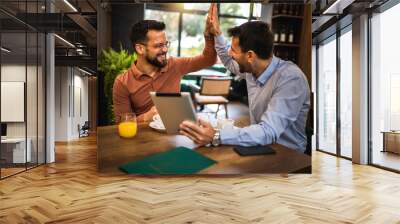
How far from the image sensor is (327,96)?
8102 mm

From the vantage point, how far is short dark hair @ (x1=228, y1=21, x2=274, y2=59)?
13.6ft

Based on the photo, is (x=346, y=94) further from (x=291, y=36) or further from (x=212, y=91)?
(x=212, y=91)

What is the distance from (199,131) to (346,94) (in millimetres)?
4175

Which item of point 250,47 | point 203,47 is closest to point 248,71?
point 250,47

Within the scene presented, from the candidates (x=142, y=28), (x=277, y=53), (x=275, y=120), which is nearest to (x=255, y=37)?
(x=277, y=53)

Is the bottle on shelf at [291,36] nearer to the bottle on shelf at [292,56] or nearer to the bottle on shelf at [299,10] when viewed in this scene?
the bottle on shelf at [292,56]

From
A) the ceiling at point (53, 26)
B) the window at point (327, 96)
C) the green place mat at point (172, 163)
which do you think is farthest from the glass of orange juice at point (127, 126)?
the window at point (327, 96)

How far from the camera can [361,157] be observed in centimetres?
664

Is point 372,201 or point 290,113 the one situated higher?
point 290,113

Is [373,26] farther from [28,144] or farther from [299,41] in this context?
[28,144]

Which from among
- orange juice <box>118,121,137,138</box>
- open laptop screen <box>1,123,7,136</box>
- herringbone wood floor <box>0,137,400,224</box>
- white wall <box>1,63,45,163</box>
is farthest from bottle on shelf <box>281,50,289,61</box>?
open laptop screen <box>1,123,7,136</box>

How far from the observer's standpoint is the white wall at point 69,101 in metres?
5.44

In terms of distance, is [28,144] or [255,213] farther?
[28,144]

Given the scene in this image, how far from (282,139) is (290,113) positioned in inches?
10.9
